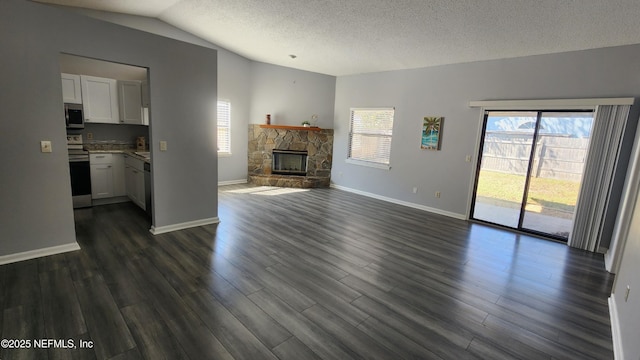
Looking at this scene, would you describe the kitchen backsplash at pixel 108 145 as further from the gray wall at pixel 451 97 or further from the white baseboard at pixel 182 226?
the gray wall at pixel 451 97

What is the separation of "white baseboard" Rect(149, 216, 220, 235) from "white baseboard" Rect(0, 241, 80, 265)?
0.79 m

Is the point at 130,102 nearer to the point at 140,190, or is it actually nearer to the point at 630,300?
the point at 140,190

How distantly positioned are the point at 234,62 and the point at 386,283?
611 centimetres

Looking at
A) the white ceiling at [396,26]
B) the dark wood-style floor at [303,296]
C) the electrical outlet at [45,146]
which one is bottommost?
the dark wood-style floor at [303,296]

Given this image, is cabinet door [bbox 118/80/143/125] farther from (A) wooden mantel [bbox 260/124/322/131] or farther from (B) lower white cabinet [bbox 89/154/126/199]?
(A) wooden mantel [bbox 260/124/322/131]

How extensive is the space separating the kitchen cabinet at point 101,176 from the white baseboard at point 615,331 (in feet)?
21.0

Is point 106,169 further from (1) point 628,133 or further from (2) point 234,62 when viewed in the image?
(1) point 628,133

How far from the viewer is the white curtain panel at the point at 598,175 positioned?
12.3 ft

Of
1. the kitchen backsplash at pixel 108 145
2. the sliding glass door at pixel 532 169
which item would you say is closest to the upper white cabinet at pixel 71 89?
the kitchen backsplash at pixel 108 145

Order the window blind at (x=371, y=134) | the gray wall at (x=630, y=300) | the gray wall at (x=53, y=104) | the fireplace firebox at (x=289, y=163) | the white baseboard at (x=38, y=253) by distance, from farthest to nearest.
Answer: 1. the fireplace firebox at (x=289, y=163)
2. the window blind at (x=371, y=134)
3. the white baseboard at (x=38, y=253)
4. the gray wall at (x=53, y=104)
5. the gray wall at (x=630, y=300)

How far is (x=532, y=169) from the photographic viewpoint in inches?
179

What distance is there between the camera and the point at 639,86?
142 inches

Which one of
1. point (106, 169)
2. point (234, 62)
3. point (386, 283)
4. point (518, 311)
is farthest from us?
point (234, 62)

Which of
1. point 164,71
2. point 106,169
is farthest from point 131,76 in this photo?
point 164,71
